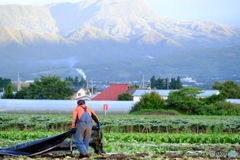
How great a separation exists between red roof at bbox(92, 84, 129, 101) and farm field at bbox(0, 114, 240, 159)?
54020 mm

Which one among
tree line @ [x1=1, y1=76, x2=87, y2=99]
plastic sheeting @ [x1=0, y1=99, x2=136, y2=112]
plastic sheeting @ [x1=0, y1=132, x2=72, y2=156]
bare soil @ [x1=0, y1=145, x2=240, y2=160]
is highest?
tree line @ [x1=1, y1=76, x2=87, y2=99]

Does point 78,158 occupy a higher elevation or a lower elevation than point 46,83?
lower

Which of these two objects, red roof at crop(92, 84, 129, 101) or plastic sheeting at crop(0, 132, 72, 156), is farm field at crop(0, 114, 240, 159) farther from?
red roof at crop(92, 84, 129, 101)

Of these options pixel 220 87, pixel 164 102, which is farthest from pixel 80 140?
pixel 220 87

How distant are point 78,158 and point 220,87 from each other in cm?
8555

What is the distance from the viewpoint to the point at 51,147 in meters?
16.6

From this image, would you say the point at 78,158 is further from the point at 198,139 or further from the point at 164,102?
the point at 164,102

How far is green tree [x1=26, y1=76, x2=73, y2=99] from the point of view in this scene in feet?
282

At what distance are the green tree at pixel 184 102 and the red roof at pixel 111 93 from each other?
30.9 m

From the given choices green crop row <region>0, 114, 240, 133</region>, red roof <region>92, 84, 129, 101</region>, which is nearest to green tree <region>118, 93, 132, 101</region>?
red roof <region>92, 84, 129, 101</region>

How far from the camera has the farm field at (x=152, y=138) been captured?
16688 mm

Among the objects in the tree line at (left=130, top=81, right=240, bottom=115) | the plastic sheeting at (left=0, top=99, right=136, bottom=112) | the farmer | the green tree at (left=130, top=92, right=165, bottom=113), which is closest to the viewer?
the farmer

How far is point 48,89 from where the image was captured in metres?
86.8

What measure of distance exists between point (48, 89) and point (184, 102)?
34.4 meters
